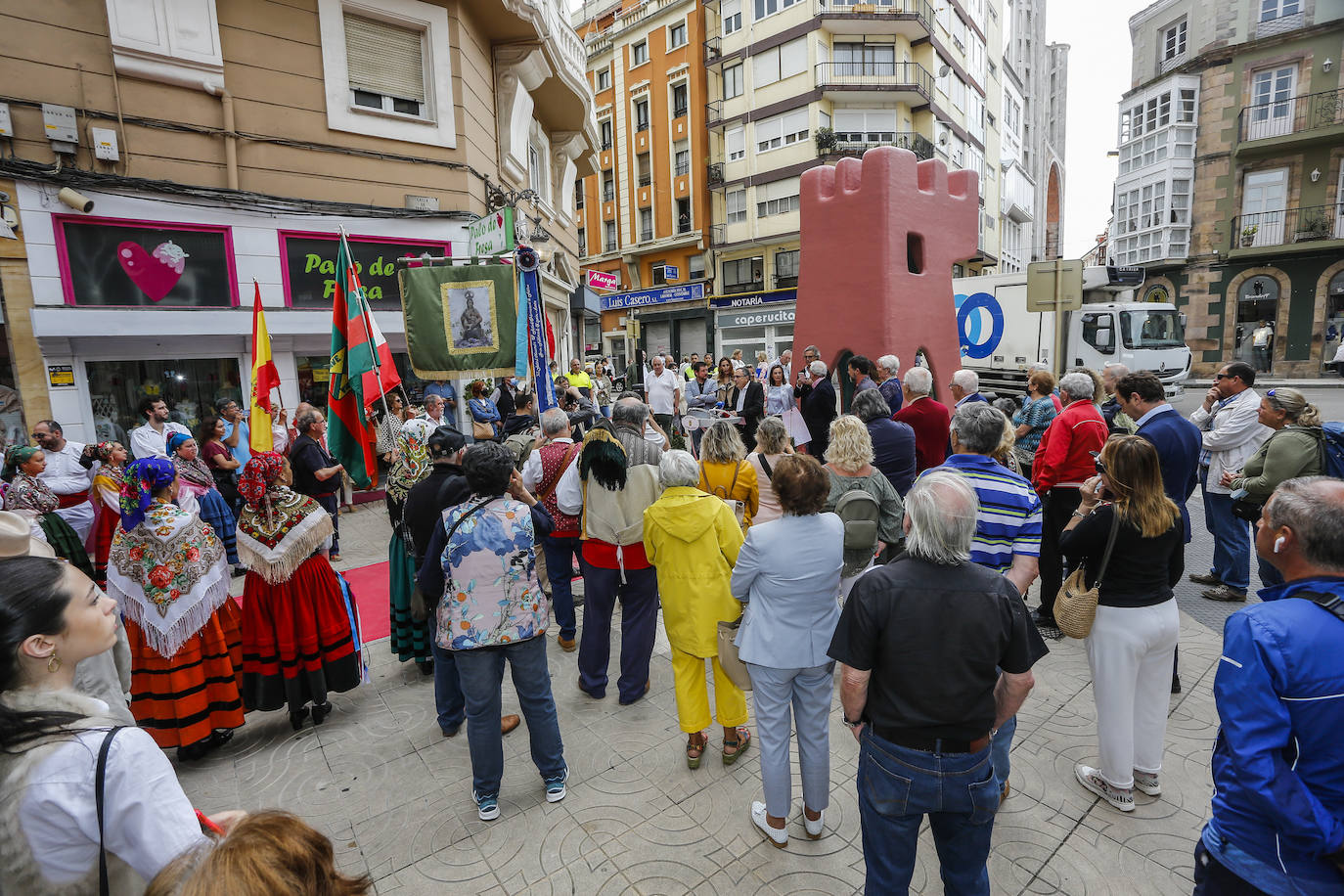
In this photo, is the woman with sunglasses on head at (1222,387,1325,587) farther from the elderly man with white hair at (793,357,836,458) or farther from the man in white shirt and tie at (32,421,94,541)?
the man in white shirt and tie at (32,421,94,541)

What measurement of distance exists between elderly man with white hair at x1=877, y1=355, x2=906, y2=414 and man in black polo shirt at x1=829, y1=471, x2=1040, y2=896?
5.40 meters

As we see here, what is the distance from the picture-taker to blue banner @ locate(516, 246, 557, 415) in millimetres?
5727

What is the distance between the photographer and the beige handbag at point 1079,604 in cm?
299

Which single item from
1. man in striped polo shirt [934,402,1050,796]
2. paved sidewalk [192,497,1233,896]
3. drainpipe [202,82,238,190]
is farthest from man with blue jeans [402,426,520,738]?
drainpipe [202,82,238,190]

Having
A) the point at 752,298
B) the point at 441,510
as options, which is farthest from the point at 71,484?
the point at 752,298

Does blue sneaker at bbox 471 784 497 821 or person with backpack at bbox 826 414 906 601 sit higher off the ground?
person with backpack at bbox 826 414 906 601

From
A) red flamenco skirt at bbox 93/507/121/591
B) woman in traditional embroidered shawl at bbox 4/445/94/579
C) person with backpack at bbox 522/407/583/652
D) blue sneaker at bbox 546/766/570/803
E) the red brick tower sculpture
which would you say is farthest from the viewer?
the red brick tower sculpture

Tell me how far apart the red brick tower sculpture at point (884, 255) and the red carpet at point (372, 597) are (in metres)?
7.28

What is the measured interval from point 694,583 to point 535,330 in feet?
11.3

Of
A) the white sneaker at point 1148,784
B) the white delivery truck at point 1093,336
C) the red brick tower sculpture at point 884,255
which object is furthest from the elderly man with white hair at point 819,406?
the white delivery truck at point 1093,336

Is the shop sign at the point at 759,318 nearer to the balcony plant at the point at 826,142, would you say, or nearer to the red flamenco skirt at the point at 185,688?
the balcony plant at the point at 826,142

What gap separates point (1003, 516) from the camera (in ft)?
10.6

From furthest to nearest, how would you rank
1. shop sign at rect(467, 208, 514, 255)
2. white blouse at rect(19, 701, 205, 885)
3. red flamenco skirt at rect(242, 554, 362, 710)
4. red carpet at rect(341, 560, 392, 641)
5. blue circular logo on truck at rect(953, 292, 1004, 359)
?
blue circular logo on truck at rect(953, 292, 1004, 359), shop sign at rect(467, 208, 514, 255), red carpet at rect(341, 560, 392, 641), red flamenco skirt at rect(242, 554, 362, 710), white blouse at rect(19, 701, 205, 885)

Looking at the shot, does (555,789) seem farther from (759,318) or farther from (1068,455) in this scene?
(759,318)
